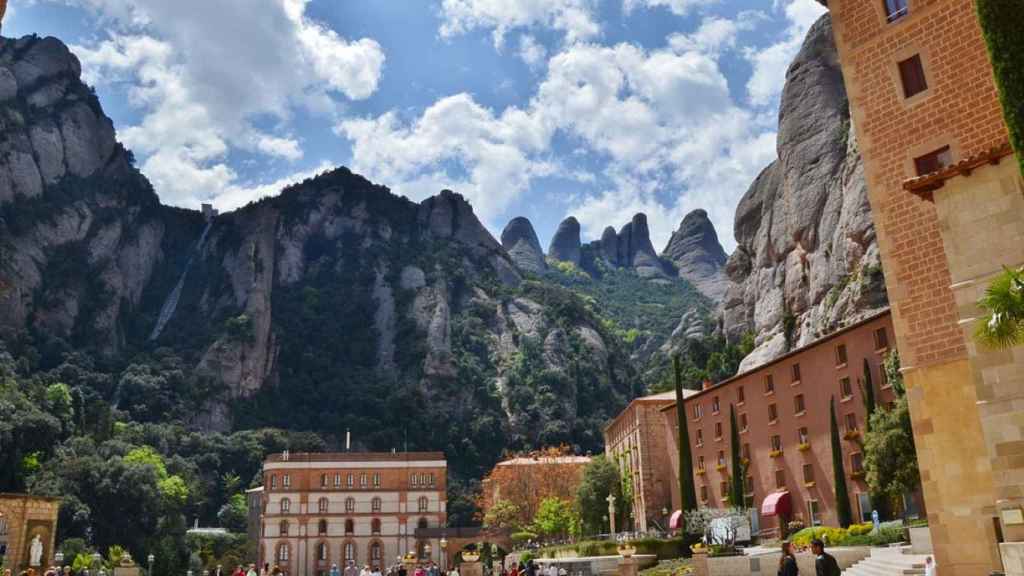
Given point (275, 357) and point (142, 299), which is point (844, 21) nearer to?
point (275, 357)

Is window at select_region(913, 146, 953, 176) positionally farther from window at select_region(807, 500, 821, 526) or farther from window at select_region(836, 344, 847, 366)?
window at select_region(807, 500, 821, 526)

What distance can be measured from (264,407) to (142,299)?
3282 cm

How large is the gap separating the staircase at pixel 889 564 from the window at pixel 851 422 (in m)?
16.5

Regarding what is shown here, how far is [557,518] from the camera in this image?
2968 inches

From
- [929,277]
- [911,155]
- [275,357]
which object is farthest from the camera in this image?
[275,357]

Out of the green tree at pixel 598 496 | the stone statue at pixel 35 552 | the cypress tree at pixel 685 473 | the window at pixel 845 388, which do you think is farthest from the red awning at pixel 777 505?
the stone statue at pixel 35 552

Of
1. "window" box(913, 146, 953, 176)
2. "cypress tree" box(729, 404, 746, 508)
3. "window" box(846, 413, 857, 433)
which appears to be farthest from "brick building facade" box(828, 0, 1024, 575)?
"cypress tree" box(729, 404, 746, 508)

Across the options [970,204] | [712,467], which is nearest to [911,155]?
[970,204]

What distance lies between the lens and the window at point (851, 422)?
44.8 metres

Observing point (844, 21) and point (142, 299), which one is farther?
point (142, 299)

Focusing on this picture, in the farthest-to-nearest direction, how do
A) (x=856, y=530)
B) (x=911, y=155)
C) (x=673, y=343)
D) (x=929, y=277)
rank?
1. (x=673, y=343)
2. (x=856, y=530)
3. (x=911, y=155)
4. (x=929, y=277)

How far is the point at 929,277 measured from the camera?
19.4 m

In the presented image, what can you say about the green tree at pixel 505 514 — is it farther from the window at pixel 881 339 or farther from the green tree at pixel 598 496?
the window at pixel 881 339

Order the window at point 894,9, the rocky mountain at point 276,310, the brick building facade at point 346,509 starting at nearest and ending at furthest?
the window at point 894,9, the brick building facade at point 346,509, the rocky mountain at point 276,310
